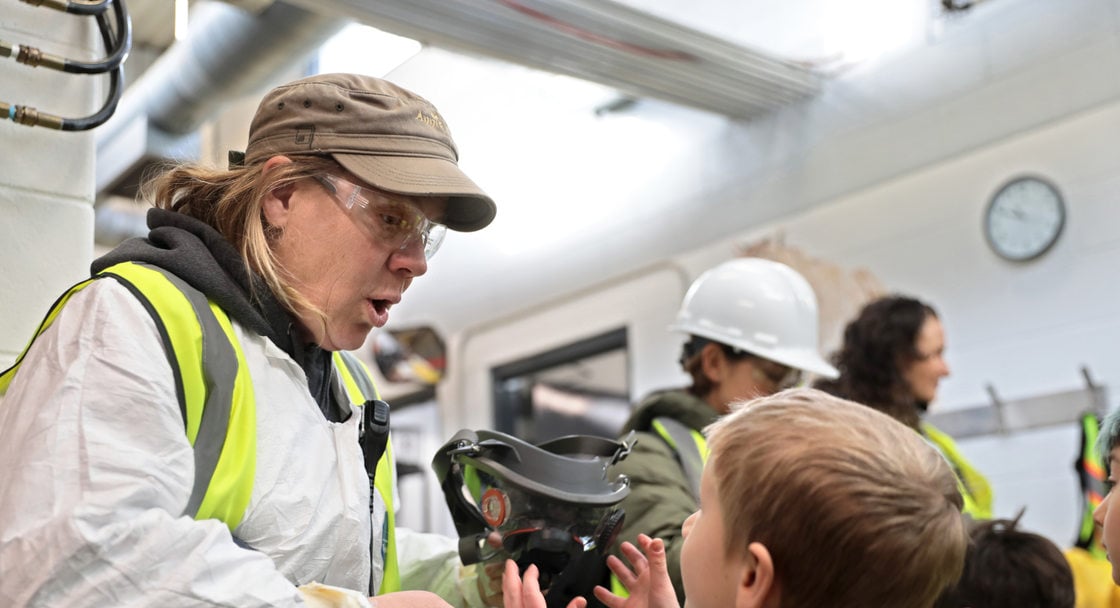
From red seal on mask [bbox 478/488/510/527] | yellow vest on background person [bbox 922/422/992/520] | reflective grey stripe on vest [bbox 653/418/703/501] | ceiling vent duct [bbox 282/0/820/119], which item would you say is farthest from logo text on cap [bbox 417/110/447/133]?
ceiling vent duct [bbox 282/0/820/119]

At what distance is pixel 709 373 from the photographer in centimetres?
282

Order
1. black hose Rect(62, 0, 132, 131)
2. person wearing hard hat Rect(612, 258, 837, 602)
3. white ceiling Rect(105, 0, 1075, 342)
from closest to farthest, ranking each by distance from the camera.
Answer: black hose Rect(62, 0, 132, 131), person wearing hard hat Rect(612, 258, 837, 602), white ceiling Rect(105, 0, 1075, 342)

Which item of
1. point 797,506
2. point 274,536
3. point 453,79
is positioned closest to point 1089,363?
point 453,79

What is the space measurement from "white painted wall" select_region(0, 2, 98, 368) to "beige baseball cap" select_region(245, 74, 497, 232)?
0.67 m

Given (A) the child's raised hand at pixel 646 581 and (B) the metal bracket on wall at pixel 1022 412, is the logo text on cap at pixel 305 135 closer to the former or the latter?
(A) the child's raised hand at pixel 646 581

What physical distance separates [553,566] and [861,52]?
4.26 meters

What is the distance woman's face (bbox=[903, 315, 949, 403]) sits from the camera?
3.20 metres

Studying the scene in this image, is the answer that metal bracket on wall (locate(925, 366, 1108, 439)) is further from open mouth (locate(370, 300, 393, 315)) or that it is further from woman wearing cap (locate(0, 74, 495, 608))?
open mouth (locate(370, 300, 393, 315))

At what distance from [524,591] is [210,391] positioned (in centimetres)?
46

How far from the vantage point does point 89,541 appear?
1.14m

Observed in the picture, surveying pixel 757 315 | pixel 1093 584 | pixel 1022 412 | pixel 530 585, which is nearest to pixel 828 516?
pixel 530 585

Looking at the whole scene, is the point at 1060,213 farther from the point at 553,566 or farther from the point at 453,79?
the point at 553,566

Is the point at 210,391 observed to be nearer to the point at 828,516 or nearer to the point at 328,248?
the point at 328,248

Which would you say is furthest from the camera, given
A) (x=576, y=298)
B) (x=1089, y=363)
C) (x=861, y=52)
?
(x=576, y=298)
